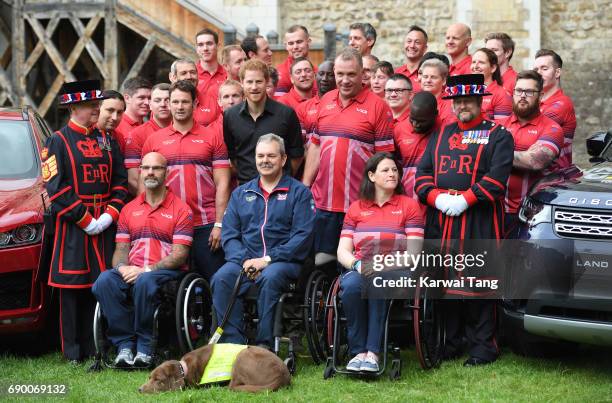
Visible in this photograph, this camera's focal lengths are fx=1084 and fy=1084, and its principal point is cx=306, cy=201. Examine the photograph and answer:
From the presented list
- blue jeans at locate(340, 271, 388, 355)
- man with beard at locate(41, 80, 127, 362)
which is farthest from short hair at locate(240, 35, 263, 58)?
blue jeans at locate(340, 271, 388, 355)

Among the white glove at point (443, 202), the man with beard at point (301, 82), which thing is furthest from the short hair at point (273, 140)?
the man with beard at point (301, 82)

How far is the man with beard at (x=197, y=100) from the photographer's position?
9.46 m

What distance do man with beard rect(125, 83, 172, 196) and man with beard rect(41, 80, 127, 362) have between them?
0.25 meters

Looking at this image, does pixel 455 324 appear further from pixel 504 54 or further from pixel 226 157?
pixel 504 54

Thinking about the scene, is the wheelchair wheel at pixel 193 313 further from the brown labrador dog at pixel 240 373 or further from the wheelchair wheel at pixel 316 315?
the wheelchair wheel at pixel 316 315

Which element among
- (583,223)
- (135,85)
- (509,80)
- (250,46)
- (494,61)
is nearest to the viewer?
(583,223)

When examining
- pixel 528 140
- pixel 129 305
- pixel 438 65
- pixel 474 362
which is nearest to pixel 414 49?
pixel 438 65

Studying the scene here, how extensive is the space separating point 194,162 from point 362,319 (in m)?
2.01

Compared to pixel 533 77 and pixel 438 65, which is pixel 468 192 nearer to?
pixel 533 77

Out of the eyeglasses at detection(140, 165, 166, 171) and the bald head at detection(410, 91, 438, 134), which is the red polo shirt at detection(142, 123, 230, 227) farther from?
the bald head at detection(410, 91, 438, 134)

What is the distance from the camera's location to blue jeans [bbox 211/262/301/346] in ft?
25.0

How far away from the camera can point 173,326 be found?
26.8 ft

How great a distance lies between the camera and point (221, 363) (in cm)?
718

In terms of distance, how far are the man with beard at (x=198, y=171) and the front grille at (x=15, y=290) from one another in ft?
4.30
